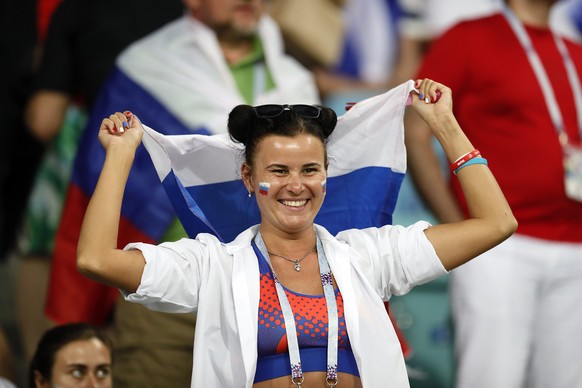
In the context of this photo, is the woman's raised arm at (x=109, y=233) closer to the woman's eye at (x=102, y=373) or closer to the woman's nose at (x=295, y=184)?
the woman's nose at (x=295, y=184)

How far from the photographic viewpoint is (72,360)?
3.83 meters

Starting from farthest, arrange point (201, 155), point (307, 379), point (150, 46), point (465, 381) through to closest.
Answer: point (150, 46) < point (465, 381) < point (201, 155) < point (307, 379)

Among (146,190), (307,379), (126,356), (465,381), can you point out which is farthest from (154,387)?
(307,379)

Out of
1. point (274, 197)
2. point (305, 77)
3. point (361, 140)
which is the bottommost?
point (274, 197)

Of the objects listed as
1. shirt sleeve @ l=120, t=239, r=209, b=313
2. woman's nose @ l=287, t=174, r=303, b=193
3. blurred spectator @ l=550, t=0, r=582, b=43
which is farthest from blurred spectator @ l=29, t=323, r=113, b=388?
blurred spectator @ l=550, t=0, r=582, b=43

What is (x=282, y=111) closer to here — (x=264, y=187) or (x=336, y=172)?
(x=264, y=187)

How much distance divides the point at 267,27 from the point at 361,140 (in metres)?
1.36

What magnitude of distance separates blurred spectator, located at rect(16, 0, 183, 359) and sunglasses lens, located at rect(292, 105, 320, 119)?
5.84 ft

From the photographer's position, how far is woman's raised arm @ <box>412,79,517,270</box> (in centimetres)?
320

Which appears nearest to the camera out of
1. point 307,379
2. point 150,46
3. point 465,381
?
point 307,379

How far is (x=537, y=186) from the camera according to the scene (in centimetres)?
437

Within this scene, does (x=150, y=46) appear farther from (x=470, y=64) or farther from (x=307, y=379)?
(x=307, y=379)

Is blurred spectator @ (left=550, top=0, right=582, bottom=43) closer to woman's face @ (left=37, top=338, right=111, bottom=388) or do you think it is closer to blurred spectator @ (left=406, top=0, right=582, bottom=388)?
blurred spectator @ (left=406, top=0, right=582, bottom=388)

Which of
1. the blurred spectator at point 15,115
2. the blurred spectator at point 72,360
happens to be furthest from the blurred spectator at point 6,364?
the blurred spectator at point 15,115
